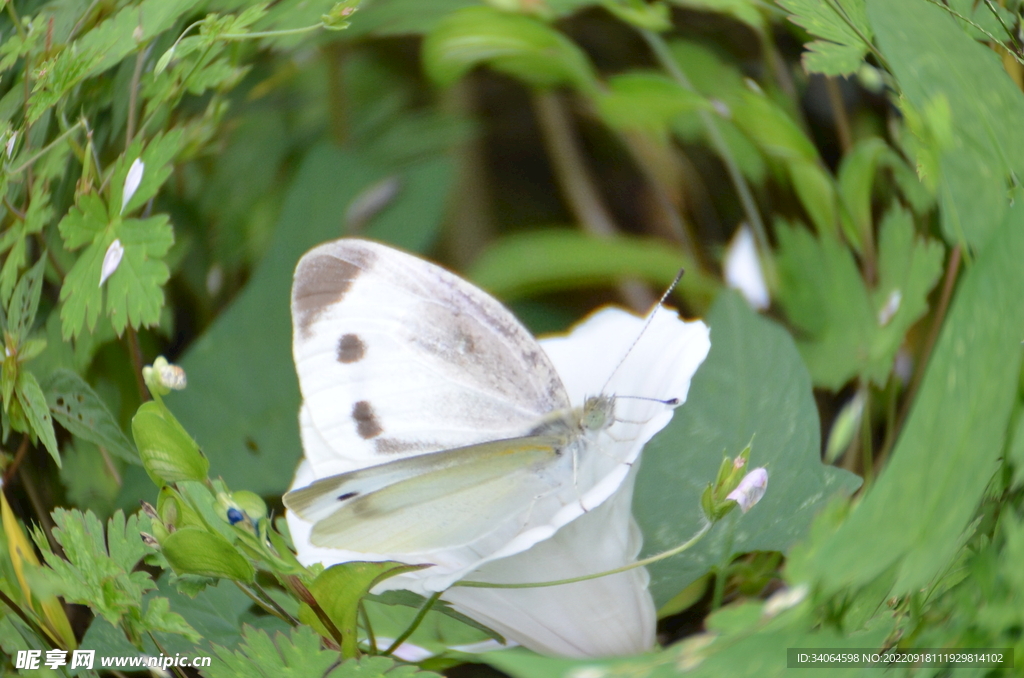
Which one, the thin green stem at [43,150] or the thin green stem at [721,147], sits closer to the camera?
the thin green stem at [721,147]

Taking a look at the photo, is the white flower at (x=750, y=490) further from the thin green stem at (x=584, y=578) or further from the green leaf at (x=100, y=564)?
the green leaf at (x=100, y=564)

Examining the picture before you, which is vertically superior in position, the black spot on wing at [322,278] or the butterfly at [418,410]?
the black spot on wing at [322,278]

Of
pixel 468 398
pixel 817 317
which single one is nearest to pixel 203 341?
pixel 468 398

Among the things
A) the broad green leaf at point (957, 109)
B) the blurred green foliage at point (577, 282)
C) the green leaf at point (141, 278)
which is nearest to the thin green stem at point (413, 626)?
the blurred green foliage at point (577, 282)

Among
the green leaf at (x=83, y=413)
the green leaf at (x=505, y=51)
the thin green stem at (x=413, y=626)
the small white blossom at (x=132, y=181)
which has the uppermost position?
the green leaf at (x=505, y=51)
